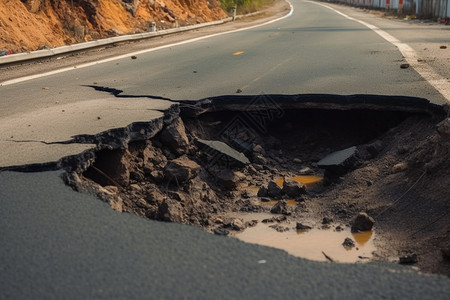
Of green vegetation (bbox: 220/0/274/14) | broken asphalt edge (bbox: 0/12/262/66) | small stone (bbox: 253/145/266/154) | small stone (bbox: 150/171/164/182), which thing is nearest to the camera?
small stone (bbox: 150/171/164/182)

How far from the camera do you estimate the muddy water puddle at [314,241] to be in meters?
4.25

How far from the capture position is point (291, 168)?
270 inches

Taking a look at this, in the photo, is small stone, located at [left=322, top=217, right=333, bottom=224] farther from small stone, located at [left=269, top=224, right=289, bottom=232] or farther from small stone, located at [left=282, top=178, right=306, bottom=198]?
small stone, located at [left=282, top=178, right=306, bottom=198]

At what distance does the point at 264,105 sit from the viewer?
7.09 meters

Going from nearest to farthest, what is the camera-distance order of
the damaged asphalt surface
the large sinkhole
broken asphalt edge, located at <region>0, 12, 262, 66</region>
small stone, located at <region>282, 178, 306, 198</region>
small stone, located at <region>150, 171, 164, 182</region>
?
the damaged asphalt surface → the large sinkhole → small stone, located at <region>150, 171, 164, 182</region> → small stone, located at <region>282, 178, 306, 198</region> → broken asphalt edge, located at <region>0, 12, 262, 66</region>

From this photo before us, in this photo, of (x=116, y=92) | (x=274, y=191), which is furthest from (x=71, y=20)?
(x=274, y=191)

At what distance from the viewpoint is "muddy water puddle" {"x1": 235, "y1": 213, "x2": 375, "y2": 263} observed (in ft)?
13.9

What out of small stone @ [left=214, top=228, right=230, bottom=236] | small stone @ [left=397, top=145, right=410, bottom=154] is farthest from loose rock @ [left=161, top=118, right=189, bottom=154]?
small stone @ [left=397, top=145, right=410, bottom=154]

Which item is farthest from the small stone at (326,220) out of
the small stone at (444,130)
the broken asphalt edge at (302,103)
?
the broken asphalt edge at (302,103)

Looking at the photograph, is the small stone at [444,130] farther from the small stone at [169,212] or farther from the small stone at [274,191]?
the small stone at [169,212]

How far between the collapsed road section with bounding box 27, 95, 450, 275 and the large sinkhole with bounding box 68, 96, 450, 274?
13 mm

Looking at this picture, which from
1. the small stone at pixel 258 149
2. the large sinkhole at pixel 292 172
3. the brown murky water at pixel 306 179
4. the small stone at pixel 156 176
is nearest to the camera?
the large sinkhole at pixel 292 172

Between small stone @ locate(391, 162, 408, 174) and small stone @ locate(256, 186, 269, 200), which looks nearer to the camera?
small stone @ locate(391, 162, 408, 174)

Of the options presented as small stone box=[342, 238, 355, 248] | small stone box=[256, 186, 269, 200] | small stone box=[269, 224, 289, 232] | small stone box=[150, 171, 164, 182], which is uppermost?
small stone box=[150, 171, 164, 182]
